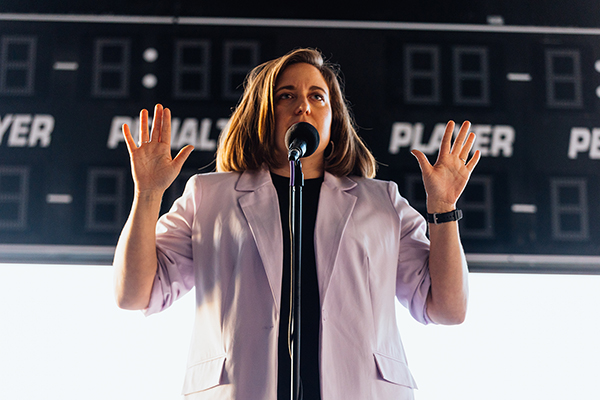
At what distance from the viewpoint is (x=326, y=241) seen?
54.1 inches

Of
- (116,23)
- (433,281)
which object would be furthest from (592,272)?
(116,23)

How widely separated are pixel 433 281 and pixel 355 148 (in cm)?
54

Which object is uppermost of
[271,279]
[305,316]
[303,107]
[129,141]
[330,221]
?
[303,107]

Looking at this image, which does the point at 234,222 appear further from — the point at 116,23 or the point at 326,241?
the point at 116,23

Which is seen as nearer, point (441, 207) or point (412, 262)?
point (441, 207)

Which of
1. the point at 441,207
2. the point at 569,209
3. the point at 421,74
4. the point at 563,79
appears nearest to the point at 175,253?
the point at 441,207

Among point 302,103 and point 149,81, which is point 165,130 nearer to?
point 302,103

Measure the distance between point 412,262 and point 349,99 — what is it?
4.78ft

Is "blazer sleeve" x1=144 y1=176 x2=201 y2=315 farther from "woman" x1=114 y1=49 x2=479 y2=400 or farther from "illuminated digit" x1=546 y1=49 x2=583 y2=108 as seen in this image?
"illuminated digit" x1=546 y1=49 x2=583 y2=108

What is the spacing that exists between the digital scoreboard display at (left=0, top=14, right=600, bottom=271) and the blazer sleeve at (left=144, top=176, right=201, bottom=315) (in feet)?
3.84

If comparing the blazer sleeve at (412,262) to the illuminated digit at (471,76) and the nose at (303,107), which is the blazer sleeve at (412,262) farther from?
the illuminated digit at (471,76)

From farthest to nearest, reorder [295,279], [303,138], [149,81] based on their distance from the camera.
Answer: [149,81] < [303,138] < [295,279]

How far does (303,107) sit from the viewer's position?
150 cm

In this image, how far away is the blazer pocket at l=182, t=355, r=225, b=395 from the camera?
1.25 metres
